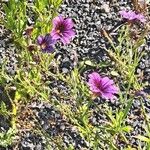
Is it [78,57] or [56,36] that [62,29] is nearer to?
[56,36]

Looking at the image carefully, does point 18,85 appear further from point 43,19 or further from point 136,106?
point 136,106

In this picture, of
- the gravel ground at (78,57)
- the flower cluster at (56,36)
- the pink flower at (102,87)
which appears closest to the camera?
the pink flower at (102,87)

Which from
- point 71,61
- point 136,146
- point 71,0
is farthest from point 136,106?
point 71,0

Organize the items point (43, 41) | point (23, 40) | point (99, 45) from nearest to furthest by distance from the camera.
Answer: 1. point (43, 41)
2. point (23, 40)
3. point (99, 45)

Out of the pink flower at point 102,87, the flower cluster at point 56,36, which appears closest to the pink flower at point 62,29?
the flower cluster at point 56,36

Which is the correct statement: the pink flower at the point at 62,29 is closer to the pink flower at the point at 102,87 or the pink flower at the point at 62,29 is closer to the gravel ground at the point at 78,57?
the gravel ground at the point at 78,57

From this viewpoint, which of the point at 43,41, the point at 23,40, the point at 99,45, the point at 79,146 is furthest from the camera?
the point at 99,45

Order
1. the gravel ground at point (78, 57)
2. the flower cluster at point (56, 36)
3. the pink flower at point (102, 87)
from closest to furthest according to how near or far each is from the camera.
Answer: the pink flower at point (102, 87) < the flower cluster at point (56, 36) < the gravel ground at point (78, 57)

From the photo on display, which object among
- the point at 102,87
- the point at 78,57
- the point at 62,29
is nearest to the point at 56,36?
the point at 62,29
